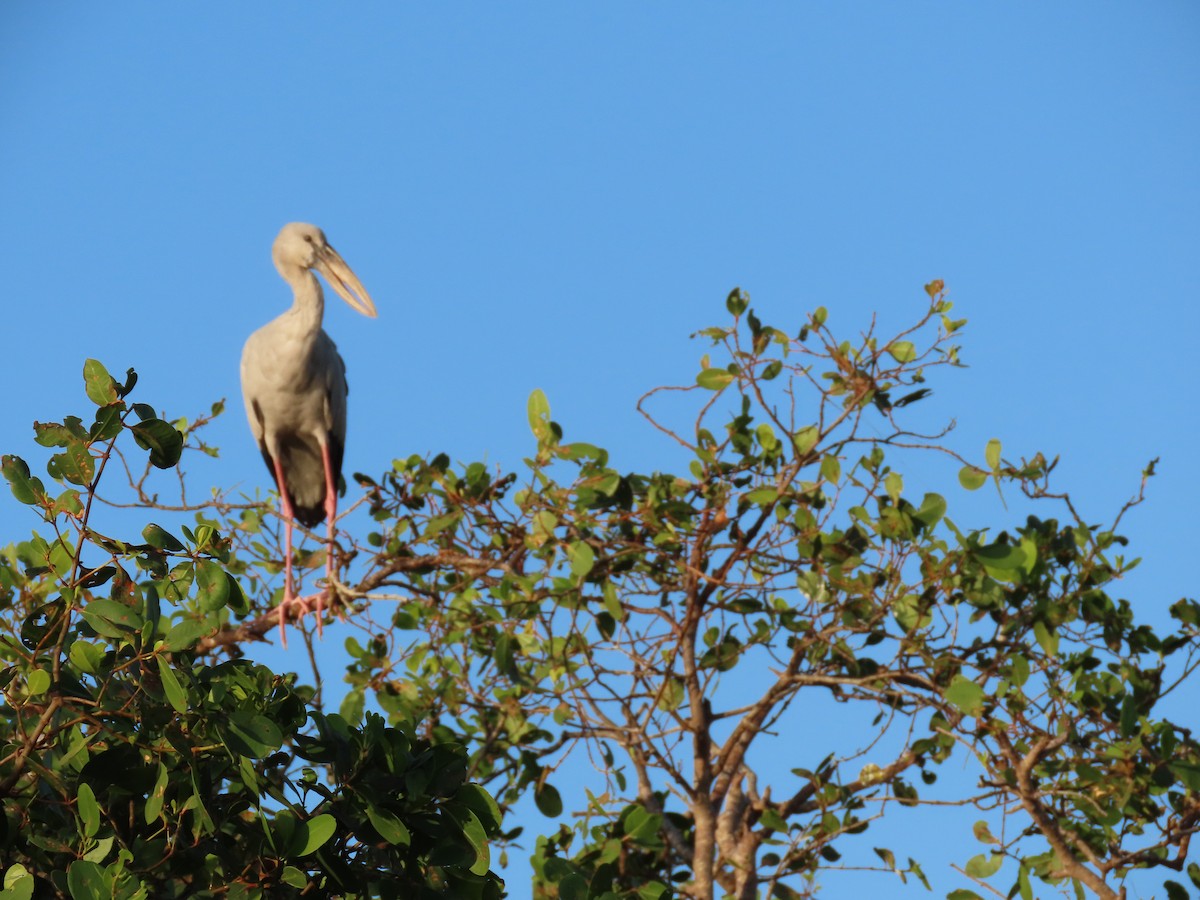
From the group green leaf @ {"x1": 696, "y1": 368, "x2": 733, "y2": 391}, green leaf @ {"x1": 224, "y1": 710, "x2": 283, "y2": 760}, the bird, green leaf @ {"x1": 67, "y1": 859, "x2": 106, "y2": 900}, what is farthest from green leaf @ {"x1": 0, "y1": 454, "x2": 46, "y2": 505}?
the bird

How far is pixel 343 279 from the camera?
7340 millimetres

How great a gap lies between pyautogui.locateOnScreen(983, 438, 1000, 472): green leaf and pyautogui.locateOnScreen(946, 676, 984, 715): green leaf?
27.9 inches

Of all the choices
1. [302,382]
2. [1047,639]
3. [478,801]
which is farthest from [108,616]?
[302,382]

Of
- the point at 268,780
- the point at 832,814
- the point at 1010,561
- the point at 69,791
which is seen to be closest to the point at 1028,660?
the point at 1010,561

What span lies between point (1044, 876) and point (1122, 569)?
941mm

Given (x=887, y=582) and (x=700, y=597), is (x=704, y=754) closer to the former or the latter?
(x=700, y=597)

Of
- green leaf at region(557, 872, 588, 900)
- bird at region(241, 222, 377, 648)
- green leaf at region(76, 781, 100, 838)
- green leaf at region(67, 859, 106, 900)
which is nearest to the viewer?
green leaf at region(67, 859, 106, 900)

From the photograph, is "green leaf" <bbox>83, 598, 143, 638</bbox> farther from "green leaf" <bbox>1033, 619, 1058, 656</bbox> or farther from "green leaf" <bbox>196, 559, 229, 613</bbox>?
"green leaf" <bbox>1033, 619, 1058, 656</bbox>

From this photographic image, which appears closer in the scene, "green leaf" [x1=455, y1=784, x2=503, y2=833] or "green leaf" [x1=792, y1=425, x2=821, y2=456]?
"green leaf" [x1=455, y1=784, x2=503, y2=833]

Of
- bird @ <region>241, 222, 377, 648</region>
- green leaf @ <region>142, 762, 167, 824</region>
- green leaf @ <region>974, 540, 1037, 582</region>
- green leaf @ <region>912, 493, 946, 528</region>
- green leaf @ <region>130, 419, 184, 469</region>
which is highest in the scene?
bird @ <region>241, 222, 377, 648</region>

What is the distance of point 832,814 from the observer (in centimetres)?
429

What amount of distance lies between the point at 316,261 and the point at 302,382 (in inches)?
29.9

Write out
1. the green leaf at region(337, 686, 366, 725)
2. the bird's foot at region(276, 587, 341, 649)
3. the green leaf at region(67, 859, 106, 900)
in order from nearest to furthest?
the green leaf at region(67, 859, 106, 900), the green leaf at region(337, 686, 366, 725), the bird's foot at region(276, 587, 341, 649)

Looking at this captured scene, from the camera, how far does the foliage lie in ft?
7.38
